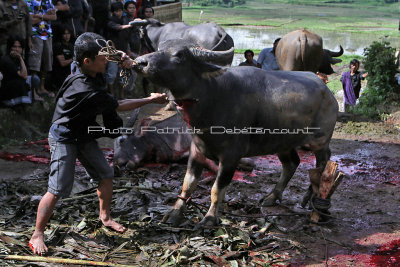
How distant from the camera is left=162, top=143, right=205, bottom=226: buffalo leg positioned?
4797 mm

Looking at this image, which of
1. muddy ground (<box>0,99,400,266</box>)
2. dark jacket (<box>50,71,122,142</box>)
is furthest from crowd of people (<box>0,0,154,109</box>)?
dark jacket (<box>50,71,122,142</box>)

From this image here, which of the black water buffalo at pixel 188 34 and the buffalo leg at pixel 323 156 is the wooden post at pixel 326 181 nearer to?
the buffalo leg at pixel 323 156

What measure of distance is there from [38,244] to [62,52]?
5.02 metres

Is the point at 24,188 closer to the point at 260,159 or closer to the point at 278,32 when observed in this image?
the point at 260,159

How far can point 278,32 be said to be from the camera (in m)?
24.7

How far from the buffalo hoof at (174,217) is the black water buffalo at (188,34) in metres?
3.01

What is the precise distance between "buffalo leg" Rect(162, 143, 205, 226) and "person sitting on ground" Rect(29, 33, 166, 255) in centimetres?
82

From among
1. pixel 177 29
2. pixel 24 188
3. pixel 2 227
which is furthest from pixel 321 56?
pixel 2 227

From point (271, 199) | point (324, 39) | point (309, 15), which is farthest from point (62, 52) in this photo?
point (309, 15)

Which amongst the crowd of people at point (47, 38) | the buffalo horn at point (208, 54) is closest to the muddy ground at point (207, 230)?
the crowd of people at point (47, 38)

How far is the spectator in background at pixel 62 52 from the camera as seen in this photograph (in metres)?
8.44

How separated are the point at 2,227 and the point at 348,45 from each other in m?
19.4

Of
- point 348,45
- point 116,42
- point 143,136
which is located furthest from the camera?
point 348,45

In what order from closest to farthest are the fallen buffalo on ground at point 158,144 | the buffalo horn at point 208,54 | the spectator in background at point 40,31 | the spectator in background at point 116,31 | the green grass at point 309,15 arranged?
the buffalo horn at point 208,54 < the fallen buffalo on ground at point 158,144 < the spectator in background at point 40,31 < the spectator in background at point 116,31 < the green grass at point 309,15
